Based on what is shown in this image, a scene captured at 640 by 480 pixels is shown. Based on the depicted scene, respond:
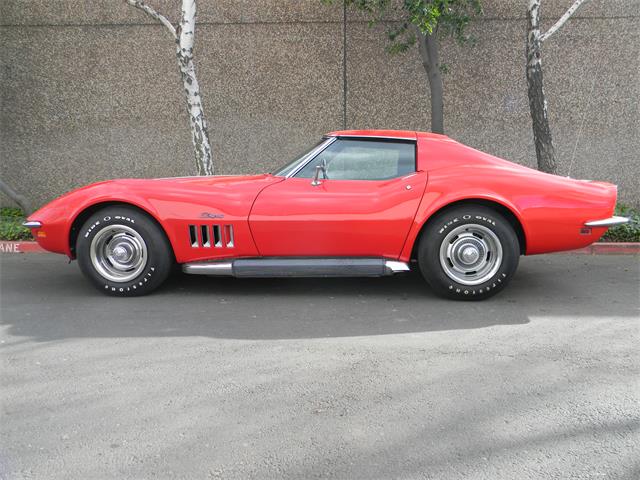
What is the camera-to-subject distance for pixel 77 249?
5375 millimetres

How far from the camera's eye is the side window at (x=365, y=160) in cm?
530

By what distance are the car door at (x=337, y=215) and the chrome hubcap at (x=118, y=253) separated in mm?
1005

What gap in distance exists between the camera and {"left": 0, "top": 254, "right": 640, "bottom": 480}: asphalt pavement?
2.67 meters

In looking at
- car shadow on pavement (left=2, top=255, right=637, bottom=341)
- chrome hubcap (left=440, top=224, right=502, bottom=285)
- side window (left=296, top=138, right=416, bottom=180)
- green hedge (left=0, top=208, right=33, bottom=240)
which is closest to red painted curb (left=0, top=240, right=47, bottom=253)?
green hedge (left=0, top=208, right=33, bottom=240)

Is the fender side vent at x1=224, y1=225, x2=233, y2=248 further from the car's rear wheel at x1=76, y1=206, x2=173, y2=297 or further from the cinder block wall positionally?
the cinder block wall

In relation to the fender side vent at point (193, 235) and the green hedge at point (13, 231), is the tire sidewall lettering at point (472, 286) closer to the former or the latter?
the fender side vent at point (193, 235)

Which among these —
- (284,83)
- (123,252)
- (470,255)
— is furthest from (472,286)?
(284,83)

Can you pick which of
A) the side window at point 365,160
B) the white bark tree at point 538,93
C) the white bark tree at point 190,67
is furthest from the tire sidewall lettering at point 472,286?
the white bark tree at point 190,67

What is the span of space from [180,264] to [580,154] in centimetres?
765

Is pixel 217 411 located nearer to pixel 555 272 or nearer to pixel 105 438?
pixel 105 438

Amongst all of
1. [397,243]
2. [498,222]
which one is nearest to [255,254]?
[397,243]

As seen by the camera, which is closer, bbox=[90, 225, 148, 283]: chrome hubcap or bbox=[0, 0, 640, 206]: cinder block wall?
bbox=[90, 225, 148, 283]: chrome hubcap

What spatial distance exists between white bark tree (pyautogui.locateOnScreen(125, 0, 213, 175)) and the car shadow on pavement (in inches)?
107

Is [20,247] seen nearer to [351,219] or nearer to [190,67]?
[190,67]
